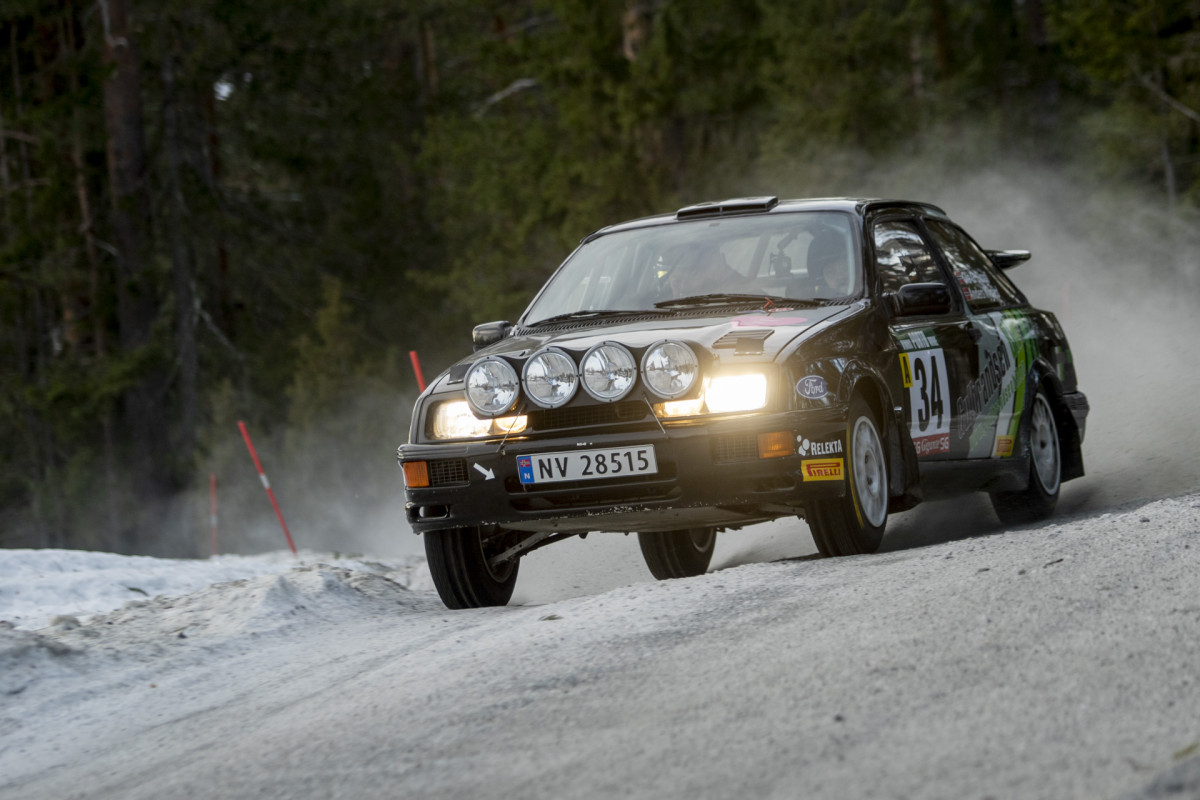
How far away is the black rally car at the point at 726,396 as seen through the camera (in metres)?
6.01

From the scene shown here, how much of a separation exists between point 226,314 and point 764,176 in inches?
490

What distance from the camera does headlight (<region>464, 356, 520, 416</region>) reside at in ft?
20.3

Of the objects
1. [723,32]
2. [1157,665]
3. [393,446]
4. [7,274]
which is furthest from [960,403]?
[7,274]

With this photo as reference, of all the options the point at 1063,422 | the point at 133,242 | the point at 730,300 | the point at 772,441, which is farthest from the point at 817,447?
the point at 133,242

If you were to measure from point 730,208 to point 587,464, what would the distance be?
1923 mm

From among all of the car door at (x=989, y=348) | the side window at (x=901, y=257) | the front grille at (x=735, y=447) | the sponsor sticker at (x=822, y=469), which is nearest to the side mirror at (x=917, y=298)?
the side window at (x=901, y=257)

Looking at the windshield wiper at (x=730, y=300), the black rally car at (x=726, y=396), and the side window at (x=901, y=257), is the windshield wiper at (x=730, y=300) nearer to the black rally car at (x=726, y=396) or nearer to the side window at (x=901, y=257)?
the black rally car at (x=726, y=396)

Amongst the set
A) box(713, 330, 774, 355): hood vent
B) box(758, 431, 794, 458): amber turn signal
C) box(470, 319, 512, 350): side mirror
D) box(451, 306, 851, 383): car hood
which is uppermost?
box(470, 319, 512, 350): side mirror

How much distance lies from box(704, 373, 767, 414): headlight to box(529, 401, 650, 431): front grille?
25cm

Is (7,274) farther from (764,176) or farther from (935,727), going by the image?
(935,727)

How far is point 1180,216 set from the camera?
2577 centimetres

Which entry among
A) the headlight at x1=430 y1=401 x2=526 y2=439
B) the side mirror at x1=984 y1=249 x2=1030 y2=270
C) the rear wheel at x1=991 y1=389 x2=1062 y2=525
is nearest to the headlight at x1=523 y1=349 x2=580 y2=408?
the headlight at x1=430 y1=401 x2=526 y2=439

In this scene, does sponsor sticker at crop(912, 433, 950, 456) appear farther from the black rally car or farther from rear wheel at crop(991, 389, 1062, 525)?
rear wheel at crop(991, 389, 1062, 525)

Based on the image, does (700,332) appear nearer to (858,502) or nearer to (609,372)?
(609,372)
